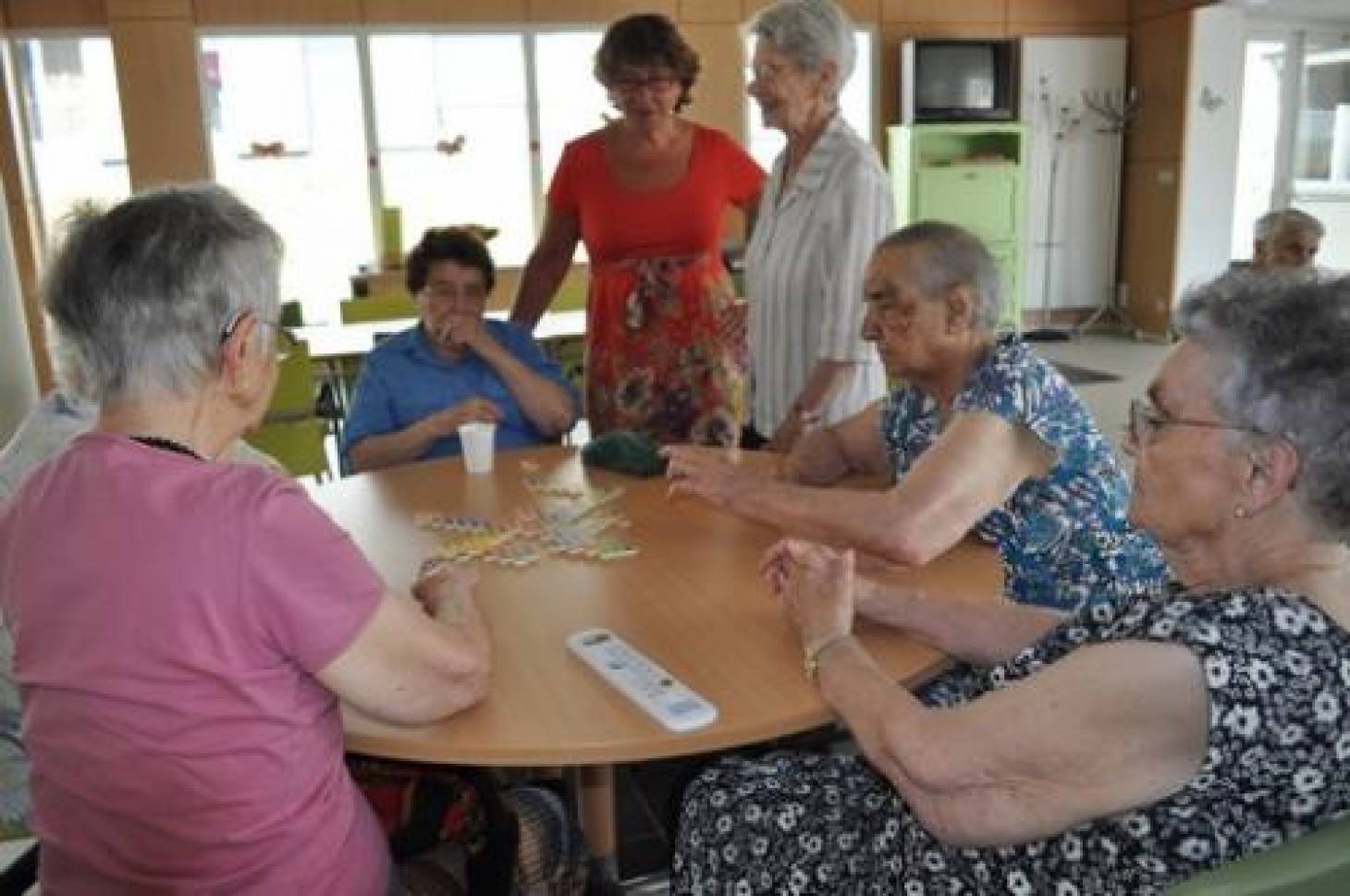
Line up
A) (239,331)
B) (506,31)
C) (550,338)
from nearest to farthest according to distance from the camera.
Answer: (239,331), (550,338), (506,31)

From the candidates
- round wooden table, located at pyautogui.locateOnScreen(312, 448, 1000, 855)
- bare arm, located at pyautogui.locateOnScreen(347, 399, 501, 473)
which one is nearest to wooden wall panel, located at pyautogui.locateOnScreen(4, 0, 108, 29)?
bare arm, located at pyautogui.locateOnScreen(347, 399, 501, 473)

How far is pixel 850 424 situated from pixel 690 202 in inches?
36.5

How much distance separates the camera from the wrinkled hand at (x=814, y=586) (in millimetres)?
1476

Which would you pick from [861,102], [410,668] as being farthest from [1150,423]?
[861,102]

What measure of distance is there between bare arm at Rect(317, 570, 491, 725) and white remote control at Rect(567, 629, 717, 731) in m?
0.15

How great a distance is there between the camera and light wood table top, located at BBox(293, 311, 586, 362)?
4395 mm

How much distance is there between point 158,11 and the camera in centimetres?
736

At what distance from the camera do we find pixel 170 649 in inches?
42.8

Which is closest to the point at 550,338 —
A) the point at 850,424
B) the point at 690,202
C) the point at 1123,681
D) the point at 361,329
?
the point at 361,329

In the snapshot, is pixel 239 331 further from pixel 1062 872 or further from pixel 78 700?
pixel 1062 872

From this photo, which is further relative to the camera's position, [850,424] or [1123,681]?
[850,424]

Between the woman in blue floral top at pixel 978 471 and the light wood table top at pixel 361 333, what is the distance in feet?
7.71

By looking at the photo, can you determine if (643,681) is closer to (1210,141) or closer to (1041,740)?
(1041,740)

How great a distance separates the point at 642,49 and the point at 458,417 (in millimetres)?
1029
